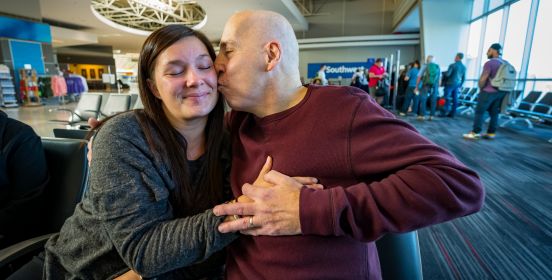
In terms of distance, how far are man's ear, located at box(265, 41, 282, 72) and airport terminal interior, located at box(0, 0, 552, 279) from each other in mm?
253

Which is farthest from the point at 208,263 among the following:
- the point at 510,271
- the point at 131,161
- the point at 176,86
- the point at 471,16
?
the point at 471,16

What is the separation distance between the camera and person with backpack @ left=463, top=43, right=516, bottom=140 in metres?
4.83

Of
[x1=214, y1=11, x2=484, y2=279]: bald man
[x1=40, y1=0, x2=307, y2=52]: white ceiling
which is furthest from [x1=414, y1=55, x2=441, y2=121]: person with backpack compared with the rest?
[x1=214, y1=11, x2=484, y2=279]: bald man

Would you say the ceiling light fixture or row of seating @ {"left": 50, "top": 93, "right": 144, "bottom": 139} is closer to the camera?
row of seating @ {"left": 50, "top": 93, "right": 144, "bottom": 139}

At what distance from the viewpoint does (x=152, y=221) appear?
2.85 ft

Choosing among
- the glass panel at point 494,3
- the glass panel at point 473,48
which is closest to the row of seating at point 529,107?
the glass panel at point 473,48

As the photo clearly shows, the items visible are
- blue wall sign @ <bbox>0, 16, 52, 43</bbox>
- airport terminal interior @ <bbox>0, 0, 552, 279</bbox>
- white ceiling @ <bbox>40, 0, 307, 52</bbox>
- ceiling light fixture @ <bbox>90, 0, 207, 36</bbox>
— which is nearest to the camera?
airport terminal interior @ <bbox>0, 0, 552, 279</bbox>

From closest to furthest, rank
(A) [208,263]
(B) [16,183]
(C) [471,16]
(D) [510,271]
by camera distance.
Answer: (A) [208,263] → (B) [16,183] → (D) [510,271] → (C) [471,16]

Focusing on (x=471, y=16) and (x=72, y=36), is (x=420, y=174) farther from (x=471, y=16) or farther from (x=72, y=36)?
(x=72, y=36)

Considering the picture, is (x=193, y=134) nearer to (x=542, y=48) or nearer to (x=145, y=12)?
(x=542, y=48)

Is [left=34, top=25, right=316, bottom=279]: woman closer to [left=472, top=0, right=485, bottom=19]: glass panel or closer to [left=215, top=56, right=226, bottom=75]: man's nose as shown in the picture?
[left=215, top=56, right=226, bottom=75]: man's nose

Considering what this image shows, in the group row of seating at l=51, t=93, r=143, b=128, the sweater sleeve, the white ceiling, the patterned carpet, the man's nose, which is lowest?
the patterned carpet

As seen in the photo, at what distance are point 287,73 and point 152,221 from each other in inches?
25.0

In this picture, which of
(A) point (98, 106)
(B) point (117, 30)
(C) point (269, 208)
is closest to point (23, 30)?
(B) point (117, 30)
